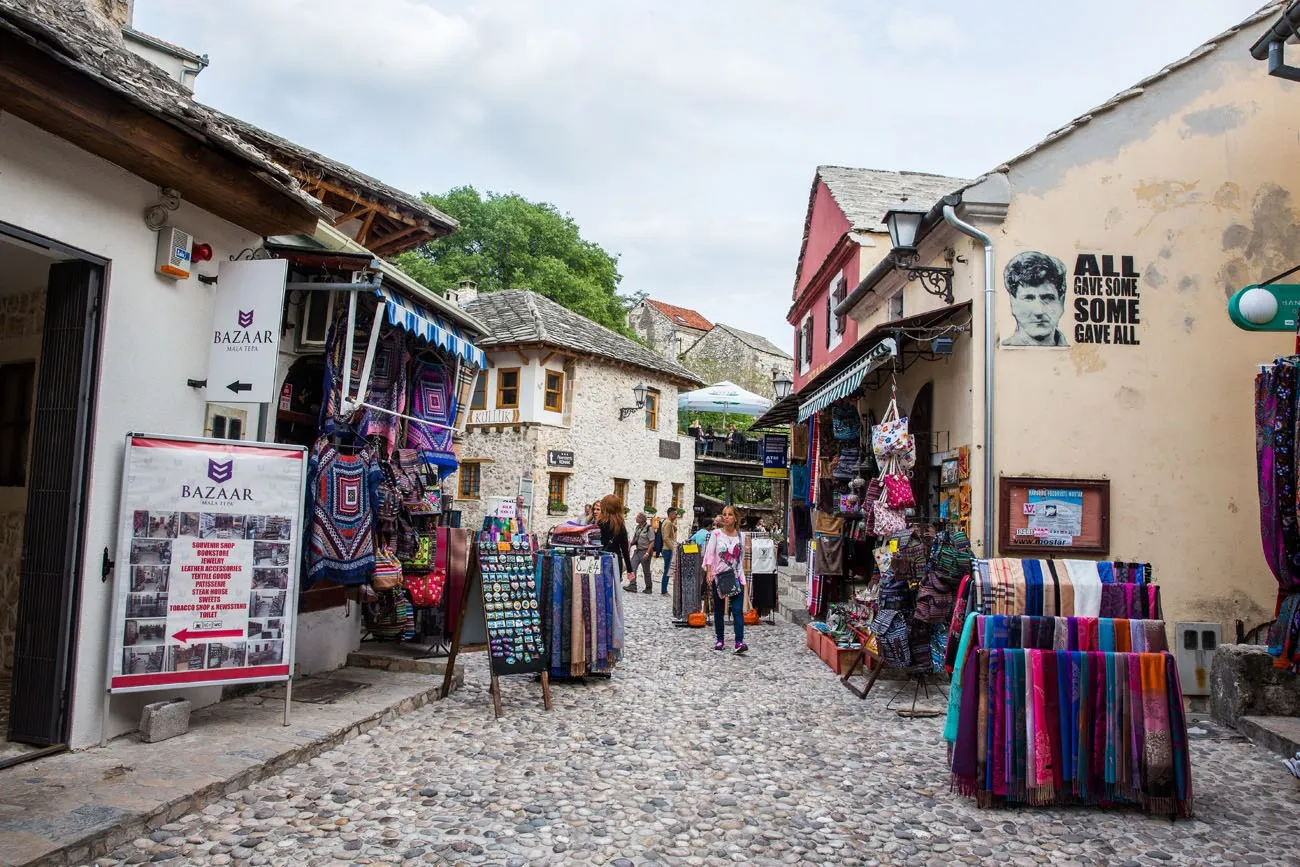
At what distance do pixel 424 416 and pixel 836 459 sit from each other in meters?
5.63

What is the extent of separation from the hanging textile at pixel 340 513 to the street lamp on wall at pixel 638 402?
1968 cm

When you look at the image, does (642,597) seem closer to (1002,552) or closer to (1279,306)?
(1002,552)

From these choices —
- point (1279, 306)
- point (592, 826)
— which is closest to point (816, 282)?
point (1279, 306)

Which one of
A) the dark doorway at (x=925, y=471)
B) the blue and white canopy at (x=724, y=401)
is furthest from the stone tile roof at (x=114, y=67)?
the blue and white canopy at (x=724, y=401)

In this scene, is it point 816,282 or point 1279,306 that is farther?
point 816,282

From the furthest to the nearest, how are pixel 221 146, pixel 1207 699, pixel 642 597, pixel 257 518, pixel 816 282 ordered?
pixel 816 282, pixel 642 597, pixel 1207 699, pixel 257 518, pixel 221 146

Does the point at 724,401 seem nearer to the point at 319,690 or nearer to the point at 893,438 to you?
the point at 893,438

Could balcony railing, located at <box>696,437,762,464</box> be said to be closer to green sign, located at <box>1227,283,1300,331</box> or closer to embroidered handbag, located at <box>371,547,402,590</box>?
embroidered handbag, located at <box>371,547,402,590</box>

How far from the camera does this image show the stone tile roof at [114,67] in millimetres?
3945

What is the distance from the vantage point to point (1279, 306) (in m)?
6.41

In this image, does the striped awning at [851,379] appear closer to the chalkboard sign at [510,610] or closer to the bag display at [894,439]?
the bag display at [894,439]

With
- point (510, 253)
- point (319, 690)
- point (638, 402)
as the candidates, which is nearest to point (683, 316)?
point (510, 253)

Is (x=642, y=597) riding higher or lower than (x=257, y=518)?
lower

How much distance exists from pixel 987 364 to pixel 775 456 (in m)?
12.9
